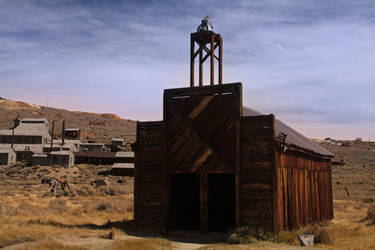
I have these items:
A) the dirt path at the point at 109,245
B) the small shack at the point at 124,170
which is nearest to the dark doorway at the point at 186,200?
the dirt path at the point at 109,245

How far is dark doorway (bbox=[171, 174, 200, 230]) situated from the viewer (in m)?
14.8

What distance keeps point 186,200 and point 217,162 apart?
3.86m

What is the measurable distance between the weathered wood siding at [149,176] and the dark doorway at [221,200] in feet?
10.0

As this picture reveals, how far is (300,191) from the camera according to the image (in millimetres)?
14250

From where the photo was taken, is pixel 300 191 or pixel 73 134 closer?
pixel 300 191

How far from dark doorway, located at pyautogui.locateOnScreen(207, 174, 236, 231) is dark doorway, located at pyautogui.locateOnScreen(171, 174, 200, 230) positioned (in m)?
0.60

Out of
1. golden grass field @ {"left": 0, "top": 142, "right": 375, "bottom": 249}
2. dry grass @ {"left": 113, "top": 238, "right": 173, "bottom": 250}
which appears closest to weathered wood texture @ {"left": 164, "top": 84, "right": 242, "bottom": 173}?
golden grass field @ {"left": 0, "top": 142, "right": 375, "bottom": 249}

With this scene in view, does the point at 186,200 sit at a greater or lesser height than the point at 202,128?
lesser

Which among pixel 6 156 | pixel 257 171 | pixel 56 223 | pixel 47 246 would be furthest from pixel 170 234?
pixel 6 156

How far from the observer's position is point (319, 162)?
18.1 metres

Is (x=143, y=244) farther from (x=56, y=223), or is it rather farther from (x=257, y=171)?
(x=56, y=223)

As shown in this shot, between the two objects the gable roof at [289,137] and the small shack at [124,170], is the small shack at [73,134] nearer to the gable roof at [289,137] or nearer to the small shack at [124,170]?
the small shack at [124,170]

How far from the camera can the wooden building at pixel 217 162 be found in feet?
39.0

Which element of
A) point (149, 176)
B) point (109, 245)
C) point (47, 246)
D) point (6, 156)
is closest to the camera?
point (47, 246)
